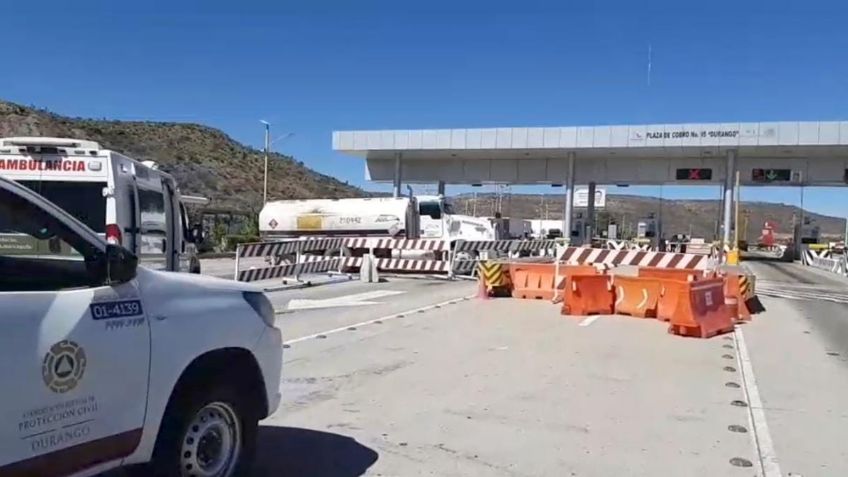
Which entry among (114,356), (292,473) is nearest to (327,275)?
(292,473)

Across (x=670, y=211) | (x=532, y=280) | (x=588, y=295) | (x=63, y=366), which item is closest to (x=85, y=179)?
(x=63, y=366)

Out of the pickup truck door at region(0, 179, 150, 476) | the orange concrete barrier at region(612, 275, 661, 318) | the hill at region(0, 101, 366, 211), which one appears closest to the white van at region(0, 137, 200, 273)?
the pickup truck door at region(0, 179, 150, 476)

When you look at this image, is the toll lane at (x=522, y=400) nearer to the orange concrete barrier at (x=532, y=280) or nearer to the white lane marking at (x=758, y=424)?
the white lane marking at (x=758, y=424)

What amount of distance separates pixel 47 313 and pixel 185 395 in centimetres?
99

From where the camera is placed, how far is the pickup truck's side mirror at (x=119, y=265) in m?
3.57

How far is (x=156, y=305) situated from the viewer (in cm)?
383

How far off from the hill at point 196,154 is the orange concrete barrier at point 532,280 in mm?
Answer: 45109

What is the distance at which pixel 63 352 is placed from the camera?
3.28 metres

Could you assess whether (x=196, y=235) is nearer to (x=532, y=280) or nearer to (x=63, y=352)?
(x=532, y=280)

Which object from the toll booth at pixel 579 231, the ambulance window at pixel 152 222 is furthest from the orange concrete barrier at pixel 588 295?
the toll booth at pixel 579 231

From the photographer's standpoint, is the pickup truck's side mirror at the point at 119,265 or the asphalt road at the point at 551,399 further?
the asphalt road at the point at 551,399

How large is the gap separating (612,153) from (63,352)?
142ft

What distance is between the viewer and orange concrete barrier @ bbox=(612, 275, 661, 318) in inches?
554

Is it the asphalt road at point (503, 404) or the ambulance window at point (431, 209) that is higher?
the ambulance window at point (431, 209)
